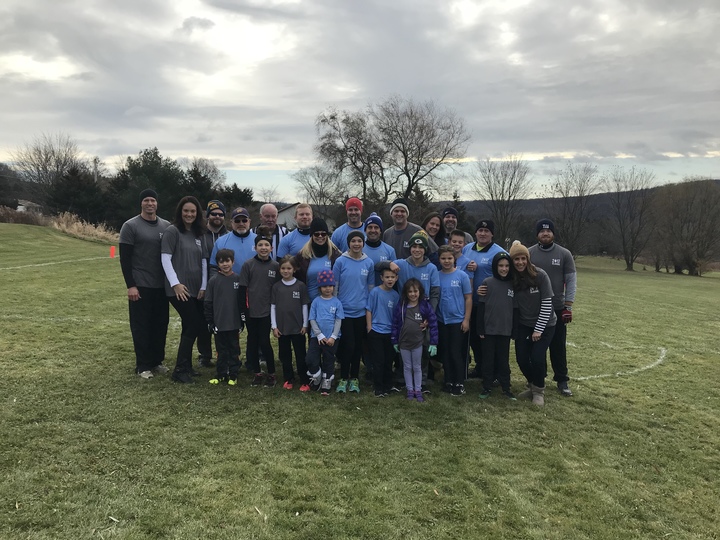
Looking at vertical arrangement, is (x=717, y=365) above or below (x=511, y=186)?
below

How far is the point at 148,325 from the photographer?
5.33 metres

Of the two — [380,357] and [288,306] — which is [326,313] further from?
[380,357]

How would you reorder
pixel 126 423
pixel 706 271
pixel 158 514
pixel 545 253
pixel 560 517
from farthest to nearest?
1. pixel 706 271
2. pixel 545 253
3. pixel 126 423
4. pixel 560 517
5. pixel 158 514

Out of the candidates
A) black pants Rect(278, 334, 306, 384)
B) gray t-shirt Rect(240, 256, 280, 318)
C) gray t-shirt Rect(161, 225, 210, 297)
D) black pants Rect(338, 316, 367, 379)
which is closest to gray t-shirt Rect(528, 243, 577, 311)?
black pants Rect(338, 316, 367, 379)

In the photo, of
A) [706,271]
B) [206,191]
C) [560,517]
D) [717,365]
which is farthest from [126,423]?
[706,271]

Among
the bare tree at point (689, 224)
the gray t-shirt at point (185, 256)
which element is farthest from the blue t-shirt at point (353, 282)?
the bare tree at point (689, 224)

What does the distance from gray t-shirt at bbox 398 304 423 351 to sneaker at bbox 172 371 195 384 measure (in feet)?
8.26

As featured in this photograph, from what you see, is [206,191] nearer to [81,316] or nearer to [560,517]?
[81,316]

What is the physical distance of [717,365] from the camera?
728 cm

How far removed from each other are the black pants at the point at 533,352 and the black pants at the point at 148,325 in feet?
13.9

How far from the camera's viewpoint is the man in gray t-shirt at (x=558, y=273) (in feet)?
17.0

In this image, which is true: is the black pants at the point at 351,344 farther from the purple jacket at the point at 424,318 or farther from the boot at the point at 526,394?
the boot at the point at 526,394

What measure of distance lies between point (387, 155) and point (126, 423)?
33988 millimetres

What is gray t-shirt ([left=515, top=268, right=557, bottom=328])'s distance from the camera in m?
4.90
